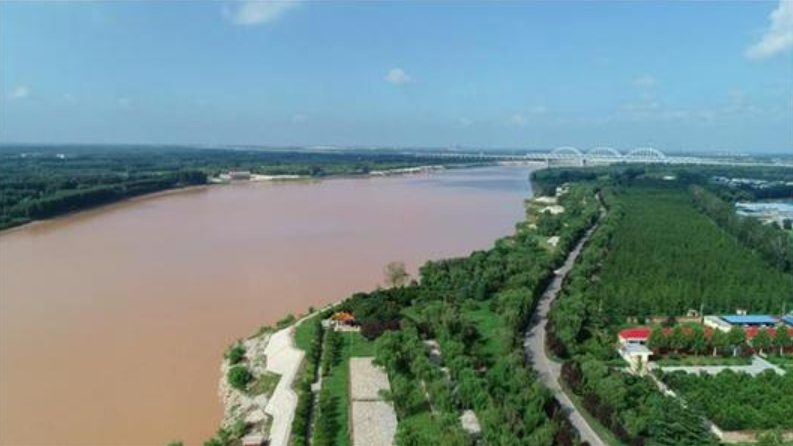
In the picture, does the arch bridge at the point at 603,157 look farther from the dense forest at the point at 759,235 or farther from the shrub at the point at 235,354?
the shrub at the point at 235,354

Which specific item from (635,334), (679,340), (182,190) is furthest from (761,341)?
(182,190)

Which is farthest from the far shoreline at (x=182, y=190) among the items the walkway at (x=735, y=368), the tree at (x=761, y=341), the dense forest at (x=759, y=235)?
the dense forest at (x=759, y=235)

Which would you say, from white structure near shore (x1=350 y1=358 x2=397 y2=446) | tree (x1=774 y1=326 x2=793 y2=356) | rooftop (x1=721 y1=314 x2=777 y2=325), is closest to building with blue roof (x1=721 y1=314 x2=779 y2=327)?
rooftop (x1=721 y1=314 x2=777 y2=325)

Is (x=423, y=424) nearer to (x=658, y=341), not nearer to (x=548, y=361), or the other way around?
(x=548, y=361)

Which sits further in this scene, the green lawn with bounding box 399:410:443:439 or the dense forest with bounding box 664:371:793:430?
the dense forest with bounding box 664:371:793:430

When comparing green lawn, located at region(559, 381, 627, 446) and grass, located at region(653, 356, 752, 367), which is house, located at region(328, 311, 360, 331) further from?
grass, located at region(653, 356, 752, 367)

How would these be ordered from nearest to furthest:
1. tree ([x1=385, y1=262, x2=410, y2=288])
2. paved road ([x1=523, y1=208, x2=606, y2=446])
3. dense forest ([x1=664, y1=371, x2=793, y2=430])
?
1. dense forest ([x1=664, y1=371, x2=793, y2=430])
2. paved road ([x1=523, y1=208, x2=606, y2=446])
3. tree ([x1=385, y1=262, x2=410, y2=288])
